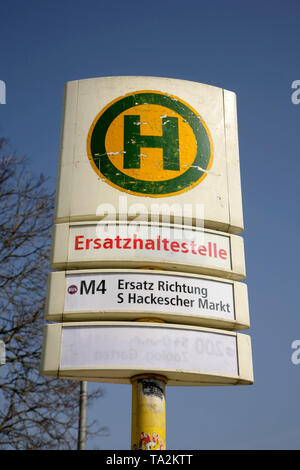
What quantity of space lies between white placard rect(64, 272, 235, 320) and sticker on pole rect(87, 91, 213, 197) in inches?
44.6

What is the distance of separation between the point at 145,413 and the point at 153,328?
2.81 feet

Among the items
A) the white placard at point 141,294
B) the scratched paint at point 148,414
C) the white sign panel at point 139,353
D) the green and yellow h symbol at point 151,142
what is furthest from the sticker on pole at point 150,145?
the scratched paint at point 148,414

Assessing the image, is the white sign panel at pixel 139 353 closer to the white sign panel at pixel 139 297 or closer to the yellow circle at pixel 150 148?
the white sign panel at pixel 139 297

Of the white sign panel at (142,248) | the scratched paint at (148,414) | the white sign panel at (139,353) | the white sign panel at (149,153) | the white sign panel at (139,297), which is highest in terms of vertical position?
the white sign panel at (149,153)

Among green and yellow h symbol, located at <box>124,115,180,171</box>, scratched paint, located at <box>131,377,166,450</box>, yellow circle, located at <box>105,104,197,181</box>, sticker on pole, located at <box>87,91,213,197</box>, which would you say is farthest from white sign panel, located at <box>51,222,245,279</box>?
scratched paint, located at <box>131,377,166,450</box>

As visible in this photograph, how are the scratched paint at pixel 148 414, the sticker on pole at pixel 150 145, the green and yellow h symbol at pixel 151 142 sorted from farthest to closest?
the green and yellow h symbol at pixel 151 142
the sticker on pole at pixel 150 145
the scratched paint at pixel 148 414

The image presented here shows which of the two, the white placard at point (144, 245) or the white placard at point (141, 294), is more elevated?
the white placard at point (144, 245)

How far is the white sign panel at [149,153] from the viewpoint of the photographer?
21.0 feet

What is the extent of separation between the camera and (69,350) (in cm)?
555

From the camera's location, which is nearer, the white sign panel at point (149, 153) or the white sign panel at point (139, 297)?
the white sign panel at point (139, 297)

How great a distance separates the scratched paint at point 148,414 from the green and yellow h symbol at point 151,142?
101 inches

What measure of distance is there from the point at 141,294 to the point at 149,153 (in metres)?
1.87
